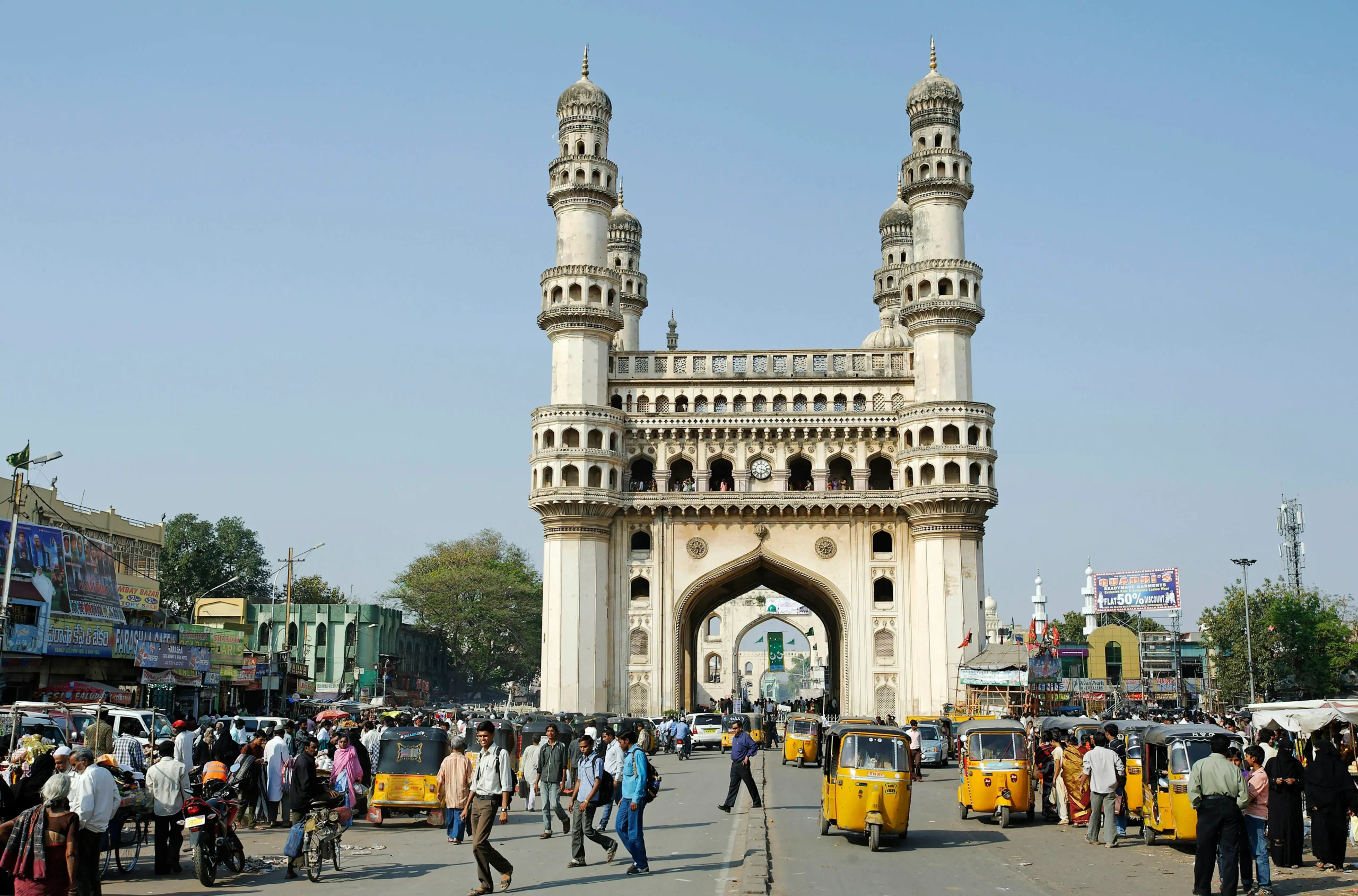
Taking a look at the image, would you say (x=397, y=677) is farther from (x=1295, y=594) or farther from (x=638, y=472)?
(x=1295, y=594)

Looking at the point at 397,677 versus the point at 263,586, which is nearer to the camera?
the point at 397,677

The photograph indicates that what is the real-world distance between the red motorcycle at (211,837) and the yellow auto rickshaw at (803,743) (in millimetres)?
21157

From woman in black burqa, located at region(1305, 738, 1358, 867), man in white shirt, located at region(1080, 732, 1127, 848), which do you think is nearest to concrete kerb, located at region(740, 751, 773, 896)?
man in white shirt, located at region(1080, 732, 1127, 848)

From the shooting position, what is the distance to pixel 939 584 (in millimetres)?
49312

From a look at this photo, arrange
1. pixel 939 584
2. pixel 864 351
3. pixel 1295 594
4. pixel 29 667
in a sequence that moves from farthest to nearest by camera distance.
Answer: pixel 1295 594
pixel 864 351
pixel 939 584
pixel 29 667

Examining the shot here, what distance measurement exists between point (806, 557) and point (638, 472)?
7.96m

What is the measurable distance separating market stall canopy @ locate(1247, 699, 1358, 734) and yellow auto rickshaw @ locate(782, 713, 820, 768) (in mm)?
14490

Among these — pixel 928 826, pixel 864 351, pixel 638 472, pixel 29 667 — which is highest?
pixel 864 351

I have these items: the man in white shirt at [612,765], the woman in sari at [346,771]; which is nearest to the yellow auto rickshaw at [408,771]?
the woman in sari at [346,771]

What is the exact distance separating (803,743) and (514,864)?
19.7 m

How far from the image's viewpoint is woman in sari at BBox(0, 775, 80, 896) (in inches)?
389

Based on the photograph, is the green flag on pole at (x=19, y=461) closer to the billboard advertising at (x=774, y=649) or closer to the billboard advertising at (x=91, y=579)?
the billboard advertising at (x=91, y=579)

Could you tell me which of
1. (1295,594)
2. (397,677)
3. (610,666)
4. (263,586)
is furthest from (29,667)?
(1295,594)

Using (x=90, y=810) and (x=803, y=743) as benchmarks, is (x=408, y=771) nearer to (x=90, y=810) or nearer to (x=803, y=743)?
(x=90, y=810)
